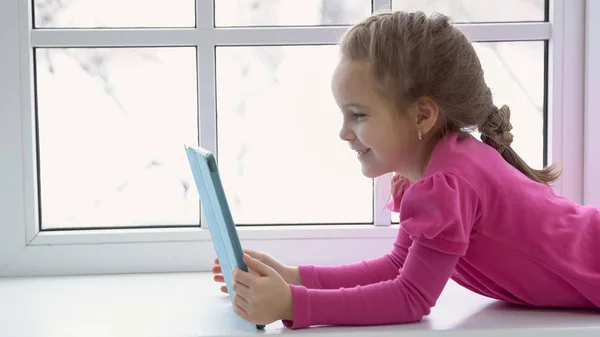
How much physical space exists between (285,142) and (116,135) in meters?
0.31

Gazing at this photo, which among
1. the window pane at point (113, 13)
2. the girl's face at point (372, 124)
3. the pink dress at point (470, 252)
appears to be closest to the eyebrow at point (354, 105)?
the girl's face at point (372, 124)

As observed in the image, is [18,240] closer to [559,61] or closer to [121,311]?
[121,311]

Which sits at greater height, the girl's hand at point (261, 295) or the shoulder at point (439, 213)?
the shoulder at point (439, 213)

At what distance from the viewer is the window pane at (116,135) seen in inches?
56.5

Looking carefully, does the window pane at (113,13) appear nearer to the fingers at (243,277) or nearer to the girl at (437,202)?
the girl at (437,202)

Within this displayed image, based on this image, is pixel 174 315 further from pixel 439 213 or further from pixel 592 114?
pixel 592 114

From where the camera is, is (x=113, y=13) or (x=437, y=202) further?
(x=113, y=13)

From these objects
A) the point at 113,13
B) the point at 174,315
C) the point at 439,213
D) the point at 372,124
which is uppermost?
the point at 113,13

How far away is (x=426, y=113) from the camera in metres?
1.08

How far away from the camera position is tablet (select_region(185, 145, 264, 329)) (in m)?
0.92

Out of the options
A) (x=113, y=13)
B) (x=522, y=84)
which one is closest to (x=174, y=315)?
(x=113, y=13)

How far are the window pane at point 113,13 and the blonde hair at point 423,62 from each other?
438 millimetres

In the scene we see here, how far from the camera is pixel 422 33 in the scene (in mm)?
1058

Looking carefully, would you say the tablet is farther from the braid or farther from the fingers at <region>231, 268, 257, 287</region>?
the braid
